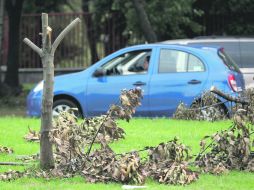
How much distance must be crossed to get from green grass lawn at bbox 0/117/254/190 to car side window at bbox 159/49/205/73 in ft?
5.64

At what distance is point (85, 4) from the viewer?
29.4 m

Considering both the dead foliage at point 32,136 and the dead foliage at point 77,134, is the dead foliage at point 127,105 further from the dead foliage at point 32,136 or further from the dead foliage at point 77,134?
the dead foliage at point 32,136

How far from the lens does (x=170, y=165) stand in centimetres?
653

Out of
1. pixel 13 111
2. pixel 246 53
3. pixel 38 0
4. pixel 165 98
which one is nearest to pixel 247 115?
pixel 165 98

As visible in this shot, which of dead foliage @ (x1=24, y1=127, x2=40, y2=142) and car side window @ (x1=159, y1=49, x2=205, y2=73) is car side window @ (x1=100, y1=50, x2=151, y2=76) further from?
dead foliage @ (x1=24, y1=127, x2=40, y2=142)

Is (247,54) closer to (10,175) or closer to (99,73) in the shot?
(99,73)

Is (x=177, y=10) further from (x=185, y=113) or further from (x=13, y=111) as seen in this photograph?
(x=185, y=113)

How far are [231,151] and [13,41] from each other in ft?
48.4

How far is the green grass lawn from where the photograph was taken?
624 cm

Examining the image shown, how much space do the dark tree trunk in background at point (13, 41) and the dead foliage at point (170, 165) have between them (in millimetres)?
14363

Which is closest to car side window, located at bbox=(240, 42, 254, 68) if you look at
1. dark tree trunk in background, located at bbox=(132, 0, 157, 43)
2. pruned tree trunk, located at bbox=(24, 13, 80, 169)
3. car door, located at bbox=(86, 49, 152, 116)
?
car door, located at bbox=(86, 49, 152, 116)

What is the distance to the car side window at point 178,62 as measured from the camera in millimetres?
12203

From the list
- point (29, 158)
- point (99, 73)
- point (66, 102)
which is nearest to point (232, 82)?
point (99, 73)

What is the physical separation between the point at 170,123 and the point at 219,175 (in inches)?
148
